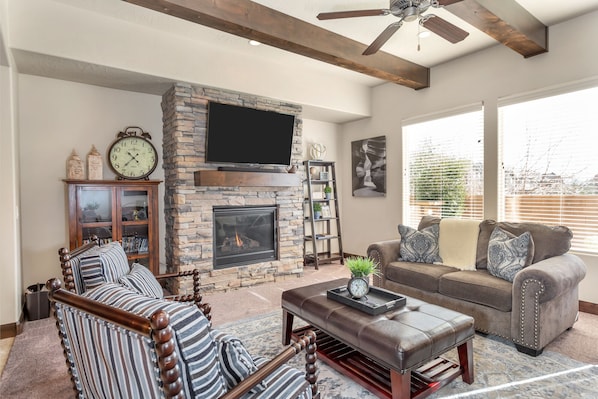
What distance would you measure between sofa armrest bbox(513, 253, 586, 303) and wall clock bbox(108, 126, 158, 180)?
4.01m

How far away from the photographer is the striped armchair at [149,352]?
0.90 metres

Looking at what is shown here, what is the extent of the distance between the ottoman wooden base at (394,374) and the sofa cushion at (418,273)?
3.19 ft

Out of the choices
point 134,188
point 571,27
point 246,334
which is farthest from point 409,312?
point 571,27

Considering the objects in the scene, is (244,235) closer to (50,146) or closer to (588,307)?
(50,146)

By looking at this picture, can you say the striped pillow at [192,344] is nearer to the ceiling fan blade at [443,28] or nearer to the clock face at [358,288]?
the clock face at [358,288]

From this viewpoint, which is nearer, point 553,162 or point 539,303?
point 539,303

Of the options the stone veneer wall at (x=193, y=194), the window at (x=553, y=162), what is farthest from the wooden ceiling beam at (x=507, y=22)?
the stone veneer wall at (x=193, y=194)

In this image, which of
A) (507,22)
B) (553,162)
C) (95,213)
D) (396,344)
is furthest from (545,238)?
(95,213)

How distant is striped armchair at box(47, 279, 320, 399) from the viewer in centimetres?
90

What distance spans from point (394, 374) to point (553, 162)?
3157 millimetres

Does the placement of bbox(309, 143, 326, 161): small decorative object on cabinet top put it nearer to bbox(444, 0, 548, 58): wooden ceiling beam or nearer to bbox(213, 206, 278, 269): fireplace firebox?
→ bbox(213, 206, 278, 269): fireplace firebox

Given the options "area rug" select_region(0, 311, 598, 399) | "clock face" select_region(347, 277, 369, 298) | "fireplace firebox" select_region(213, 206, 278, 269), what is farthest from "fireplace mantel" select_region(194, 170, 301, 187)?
"clock face" select_region(347, 277, 369, 298)

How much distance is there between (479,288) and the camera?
9.16 ft

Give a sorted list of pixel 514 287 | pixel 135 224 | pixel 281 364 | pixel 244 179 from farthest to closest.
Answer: pixel 244 179 < pixel 135 224 < pixel 514 287 < pixel 281 364
